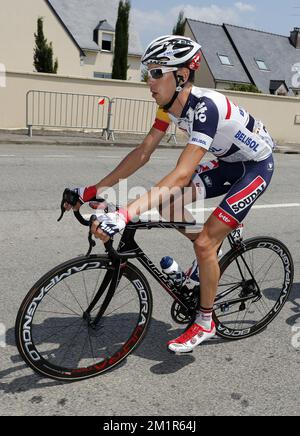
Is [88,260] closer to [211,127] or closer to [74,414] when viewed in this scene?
[74,414]

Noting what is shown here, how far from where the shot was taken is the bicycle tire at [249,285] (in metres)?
3.49

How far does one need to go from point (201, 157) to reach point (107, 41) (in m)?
43.7

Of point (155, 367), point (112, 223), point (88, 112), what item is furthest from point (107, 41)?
point (112, 223)

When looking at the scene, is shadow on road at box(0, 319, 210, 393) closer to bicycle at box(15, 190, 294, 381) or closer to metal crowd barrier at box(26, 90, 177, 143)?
bicycle at box(15, 190, 294, 381)

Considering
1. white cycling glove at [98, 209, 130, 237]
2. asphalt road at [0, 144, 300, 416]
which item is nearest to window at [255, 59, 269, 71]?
asphalt road at [0, 144, 300, 416]

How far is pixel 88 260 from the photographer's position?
8.82 feet

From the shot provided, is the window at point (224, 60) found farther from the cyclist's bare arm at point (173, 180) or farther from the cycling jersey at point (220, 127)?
the cyclist's bare arm at point (173, 180)

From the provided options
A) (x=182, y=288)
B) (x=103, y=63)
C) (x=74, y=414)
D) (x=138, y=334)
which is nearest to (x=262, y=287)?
(x=182, y=288)

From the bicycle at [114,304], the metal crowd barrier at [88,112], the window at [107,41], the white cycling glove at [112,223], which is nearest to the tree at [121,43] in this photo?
the window at [107,41]

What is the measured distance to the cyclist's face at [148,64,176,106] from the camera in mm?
2814

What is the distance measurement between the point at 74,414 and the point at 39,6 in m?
36.5

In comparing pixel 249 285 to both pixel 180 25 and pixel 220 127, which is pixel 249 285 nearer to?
pixel 220 127

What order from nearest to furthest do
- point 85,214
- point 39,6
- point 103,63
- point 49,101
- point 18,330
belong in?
point 18,330, point 85,214, point 49,101, point 39,6, point 103,63

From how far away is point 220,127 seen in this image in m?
2.92
